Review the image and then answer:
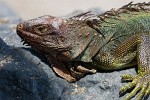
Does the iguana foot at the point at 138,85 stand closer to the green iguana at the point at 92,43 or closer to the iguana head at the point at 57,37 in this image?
the green iguana at the point at 92,43

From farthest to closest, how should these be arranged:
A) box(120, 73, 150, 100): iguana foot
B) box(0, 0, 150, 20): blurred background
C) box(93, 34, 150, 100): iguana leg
Answer: box(0, 0, 150, 20): blurred background < box(93, 34, 150, 100): iguana leg < box(120, 73, 150, 100): iguana foot

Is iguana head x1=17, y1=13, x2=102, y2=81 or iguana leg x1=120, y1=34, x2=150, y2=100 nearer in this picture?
iguana leg x1=120, y1=34, x2=150, y2=100

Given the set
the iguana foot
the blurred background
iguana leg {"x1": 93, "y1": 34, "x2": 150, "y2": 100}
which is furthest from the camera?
the blurred background

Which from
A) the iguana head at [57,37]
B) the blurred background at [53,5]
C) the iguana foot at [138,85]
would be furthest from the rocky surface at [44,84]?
the blurred background at [53,5]

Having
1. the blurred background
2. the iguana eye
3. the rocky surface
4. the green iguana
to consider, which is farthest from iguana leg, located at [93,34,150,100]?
the blurred background

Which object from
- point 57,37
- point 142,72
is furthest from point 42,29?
point 142,72

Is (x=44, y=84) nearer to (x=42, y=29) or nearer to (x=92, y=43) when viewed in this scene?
(x=42, y=29)

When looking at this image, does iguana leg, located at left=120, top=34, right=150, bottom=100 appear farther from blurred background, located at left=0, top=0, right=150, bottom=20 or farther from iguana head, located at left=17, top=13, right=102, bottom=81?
blurred background, located at left=0, top=0, right=150, bottom=20
